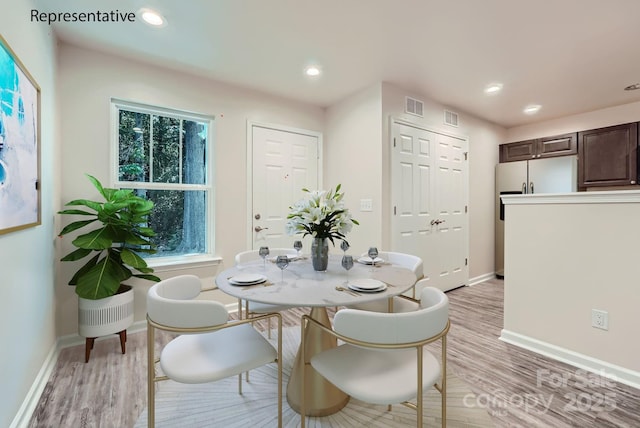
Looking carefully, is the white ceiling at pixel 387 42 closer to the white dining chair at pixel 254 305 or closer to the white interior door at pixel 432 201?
the white interior door at pixel 432 201

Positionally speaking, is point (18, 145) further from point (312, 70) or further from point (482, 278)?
point (482, 278)

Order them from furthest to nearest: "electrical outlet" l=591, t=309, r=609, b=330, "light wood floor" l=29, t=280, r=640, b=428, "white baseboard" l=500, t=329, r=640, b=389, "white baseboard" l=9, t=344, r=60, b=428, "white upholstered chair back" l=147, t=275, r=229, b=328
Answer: "electrical outlet" l=591, t=309, r=609, b=330
"white baseboard" l=500, t=329, r=640, b=389
"light wood floor" l=29, t=280, r=640, b=428
"white baseboard" l=9, t=344, r=60, b=428
"white upholstered chair back" l=147, t=275, r=229, b=328

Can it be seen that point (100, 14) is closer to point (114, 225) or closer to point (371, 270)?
point (114, 225)

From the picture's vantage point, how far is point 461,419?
161 centimetres

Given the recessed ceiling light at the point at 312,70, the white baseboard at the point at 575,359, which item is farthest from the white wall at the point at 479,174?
the white baseboard at the point at 575,359

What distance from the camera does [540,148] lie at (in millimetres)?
4391

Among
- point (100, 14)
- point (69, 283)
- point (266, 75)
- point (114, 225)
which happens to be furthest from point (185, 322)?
point (266, 75)

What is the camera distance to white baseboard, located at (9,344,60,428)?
1.52 meters

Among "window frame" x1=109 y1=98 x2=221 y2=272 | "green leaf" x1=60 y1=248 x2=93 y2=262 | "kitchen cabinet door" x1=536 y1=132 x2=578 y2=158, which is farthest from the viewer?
"kitchen cabinet door" x1=536 y1=132 x2=578 y2=158

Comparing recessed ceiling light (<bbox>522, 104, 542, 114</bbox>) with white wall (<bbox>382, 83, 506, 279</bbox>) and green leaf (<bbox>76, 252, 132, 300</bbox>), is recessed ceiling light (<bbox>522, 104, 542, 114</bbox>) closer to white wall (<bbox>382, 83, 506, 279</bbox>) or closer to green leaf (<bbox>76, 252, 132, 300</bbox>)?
white wall (<bbox>382, 83, 506, 279</bbox>)

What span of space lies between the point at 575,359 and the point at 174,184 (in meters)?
3.80

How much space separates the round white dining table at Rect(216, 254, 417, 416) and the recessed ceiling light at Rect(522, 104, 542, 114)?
366 cm

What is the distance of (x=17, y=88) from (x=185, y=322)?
60.5 inches

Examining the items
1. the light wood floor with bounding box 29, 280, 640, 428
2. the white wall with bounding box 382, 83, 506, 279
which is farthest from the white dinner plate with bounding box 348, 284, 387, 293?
the white wall with bounding box 382, 83, 506, 279
